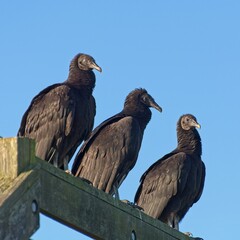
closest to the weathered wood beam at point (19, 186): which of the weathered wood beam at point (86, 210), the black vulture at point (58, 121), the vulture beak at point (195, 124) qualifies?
the weathered wood beam at point (86, 210)

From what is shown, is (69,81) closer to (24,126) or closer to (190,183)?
(24,126)

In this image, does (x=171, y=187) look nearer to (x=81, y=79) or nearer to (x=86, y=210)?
(x=81, y=79)

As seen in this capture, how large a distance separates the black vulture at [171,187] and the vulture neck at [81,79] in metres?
1.59

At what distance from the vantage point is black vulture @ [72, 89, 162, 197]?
10336 millimetres

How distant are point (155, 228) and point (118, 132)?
9.12 feet

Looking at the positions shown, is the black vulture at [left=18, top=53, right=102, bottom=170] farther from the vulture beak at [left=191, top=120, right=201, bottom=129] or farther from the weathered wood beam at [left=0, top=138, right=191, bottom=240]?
the vulture beak at [left=191, top=120, right=201, bottom=129]

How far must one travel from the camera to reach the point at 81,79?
10883 millimetres

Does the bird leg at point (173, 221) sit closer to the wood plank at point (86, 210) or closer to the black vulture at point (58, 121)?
the black vulture at point (58, 121)

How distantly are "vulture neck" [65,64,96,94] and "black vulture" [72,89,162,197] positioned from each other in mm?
547

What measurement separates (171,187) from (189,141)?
119 cm

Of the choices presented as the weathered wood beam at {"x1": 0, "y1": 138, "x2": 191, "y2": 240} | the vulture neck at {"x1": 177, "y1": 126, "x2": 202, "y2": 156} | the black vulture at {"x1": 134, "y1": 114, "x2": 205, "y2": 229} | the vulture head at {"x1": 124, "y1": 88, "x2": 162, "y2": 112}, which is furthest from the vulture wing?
the weathered wood beam at {"x1": 0, "y1": 138, "x2": 191, "y2": 240}

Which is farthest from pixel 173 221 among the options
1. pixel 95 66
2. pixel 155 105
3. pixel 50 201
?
pixel 50 201

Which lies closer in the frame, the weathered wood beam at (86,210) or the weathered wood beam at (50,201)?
the weathered wood beam at (50,201)

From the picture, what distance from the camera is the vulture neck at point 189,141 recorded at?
12344mm
